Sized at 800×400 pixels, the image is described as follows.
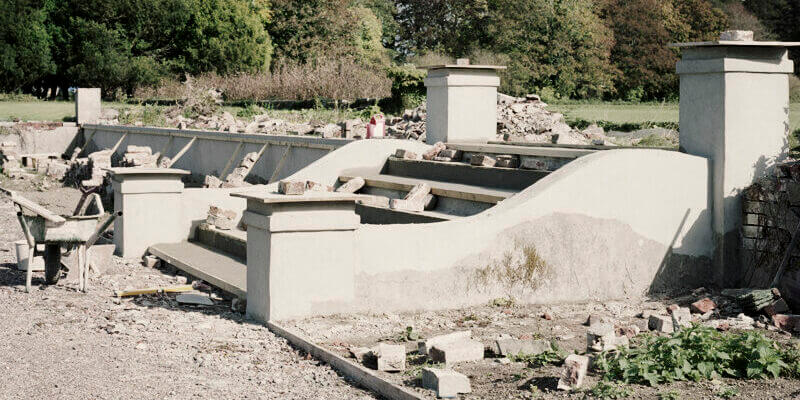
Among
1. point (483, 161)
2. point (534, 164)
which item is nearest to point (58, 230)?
point (483, 161)

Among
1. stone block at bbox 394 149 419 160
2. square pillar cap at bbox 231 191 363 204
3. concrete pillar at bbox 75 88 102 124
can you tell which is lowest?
square pillar cap at bbox 231 191 363 204

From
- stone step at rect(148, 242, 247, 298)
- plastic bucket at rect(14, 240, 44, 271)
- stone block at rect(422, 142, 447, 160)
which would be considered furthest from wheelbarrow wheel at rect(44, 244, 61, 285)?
stone block at rect(422, 142, 447, 160)

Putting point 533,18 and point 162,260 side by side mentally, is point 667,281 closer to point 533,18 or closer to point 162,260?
point 162,260

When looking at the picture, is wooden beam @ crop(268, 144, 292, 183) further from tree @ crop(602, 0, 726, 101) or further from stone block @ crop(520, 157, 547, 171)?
tree @ crop(602, 0, 726, 101)

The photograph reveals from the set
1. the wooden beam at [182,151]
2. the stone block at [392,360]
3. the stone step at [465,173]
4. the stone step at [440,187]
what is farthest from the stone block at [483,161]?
the wooden beam at [182,151]

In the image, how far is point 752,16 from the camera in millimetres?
51969

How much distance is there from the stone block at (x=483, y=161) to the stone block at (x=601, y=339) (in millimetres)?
4321

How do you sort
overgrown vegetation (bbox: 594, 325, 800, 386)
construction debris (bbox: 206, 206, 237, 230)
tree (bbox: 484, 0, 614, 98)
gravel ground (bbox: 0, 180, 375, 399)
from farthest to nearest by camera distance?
tree (bbox: 484, 0, 614, 98), construction debris (bbox: 206, 206, 237, 230), gravel ground (bbox: 0, 180, 375, 399), overgrown vegetation (bbox: 594, 325, 800, 386)

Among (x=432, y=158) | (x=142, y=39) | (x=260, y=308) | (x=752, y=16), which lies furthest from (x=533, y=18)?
(x=260, y=308)

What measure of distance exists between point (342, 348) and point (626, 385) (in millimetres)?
2111

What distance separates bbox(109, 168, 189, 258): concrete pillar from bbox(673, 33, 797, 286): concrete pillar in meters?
5.90

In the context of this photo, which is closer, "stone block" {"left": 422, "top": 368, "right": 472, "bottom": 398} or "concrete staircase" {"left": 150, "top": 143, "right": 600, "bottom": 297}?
"stone block" {"left": 422, "top": 368, "right": 472, "bottom": 398}

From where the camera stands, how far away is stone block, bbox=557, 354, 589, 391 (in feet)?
17.9

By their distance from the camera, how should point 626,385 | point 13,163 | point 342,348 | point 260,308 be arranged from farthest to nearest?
point 13,163
point 260,308
point 342,348
point 626,385
